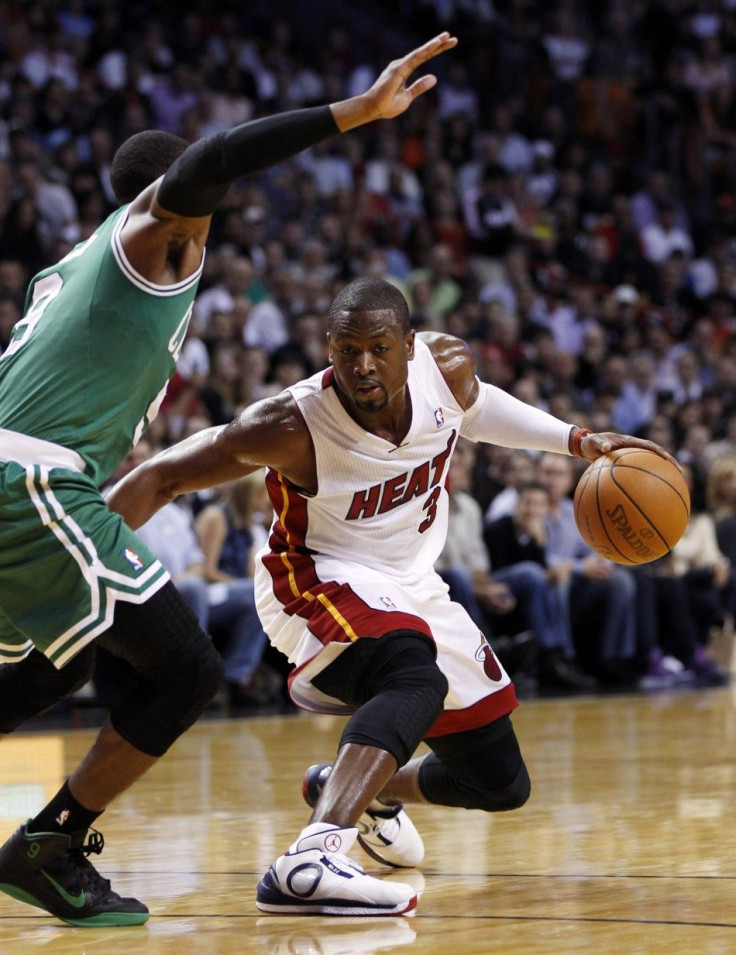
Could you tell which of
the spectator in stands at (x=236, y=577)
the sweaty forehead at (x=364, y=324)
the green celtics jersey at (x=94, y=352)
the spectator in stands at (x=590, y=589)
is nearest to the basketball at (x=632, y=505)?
the sweaty forehead at (x=364, y=324)

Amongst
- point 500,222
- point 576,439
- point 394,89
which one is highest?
point 394,89

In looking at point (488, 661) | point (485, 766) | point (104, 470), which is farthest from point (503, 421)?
point (104, 470)

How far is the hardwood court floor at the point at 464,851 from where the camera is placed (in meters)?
3.40

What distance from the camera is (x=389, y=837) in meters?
4.39

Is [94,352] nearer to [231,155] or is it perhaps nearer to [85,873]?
[231,155]

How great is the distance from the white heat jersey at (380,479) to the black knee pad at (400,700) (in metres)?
0.40

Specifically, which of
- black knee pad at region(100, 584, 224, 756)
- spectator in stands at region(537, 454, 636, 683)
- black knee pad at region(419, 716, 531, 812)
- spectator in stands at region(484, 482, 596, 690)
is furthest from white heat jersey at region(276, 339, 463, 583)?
spectator in stands at region(537, 454, 636, 683)

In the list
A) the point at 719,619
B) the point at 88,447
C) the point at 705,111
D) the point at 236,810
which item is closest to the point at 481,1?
the point at 705,111

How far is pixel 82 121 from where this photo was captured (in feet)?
43.2

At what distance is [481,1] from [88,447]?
17.8 metres

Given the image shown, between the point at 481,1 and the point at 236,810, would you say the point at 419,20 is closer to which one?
the point at 481,1

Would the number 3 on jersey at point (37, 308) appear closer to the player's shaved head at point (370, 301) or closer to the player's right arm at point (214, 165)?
the player's right arm at point (214, 165)

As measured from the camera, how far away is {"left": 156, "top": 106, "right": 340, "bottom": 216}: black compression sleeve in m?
3.46

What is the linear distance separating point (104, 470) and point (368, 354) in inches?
31.6
